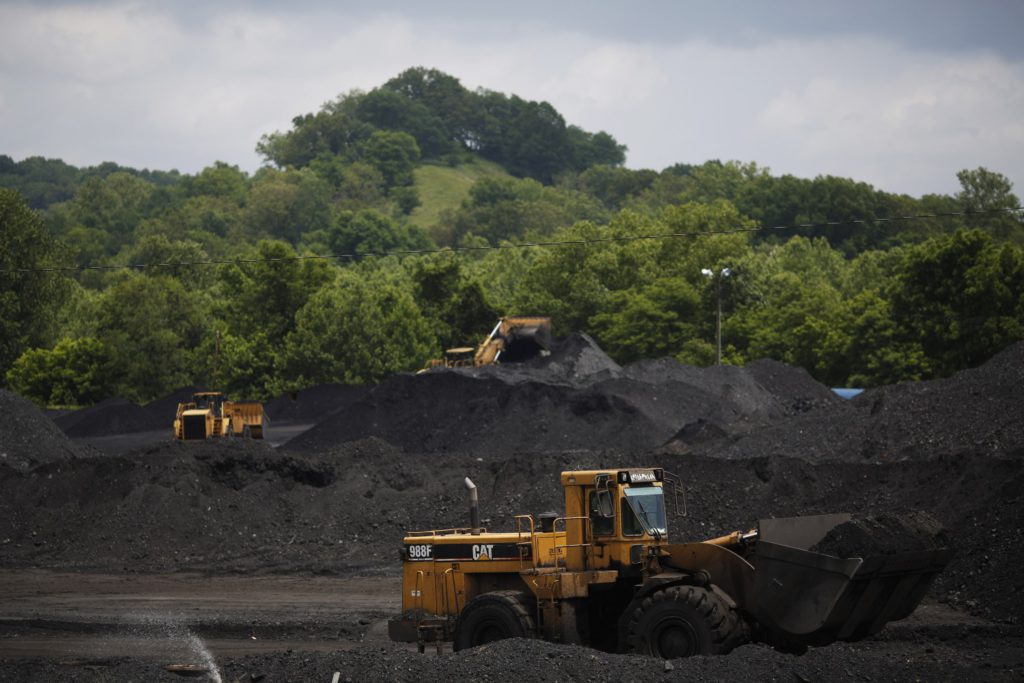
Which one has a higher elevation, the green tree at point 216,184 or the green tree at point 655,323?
the green tree at point 216,184

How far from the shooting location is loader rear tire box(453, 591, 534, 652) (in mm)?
16391

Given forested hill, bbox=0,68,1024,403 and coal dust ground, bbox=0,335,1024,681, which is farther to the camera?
forested hill, bbox=0,68,1024,403

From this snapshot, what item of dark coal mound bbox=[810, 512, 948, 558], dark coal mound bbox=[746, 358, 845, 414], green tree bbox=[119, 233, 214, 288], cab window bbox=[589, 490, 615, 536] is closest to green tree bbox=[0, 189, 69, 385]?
green tree bbox=[119, 233, 214, 288]

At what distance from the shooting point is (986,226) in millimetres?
91750

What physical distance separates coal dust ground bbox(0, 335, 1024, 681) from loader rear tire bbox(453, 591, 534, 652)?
92 centimetres

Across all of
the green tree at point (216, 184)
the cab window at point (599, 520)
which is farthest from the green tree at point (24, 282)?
the green tree at point (216, 184)

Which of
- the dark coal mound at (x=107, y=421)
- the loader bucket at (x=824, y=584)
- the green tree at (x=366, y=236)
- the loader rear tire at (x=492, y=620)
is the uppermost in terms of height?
the green tree at (x=366, y=236)

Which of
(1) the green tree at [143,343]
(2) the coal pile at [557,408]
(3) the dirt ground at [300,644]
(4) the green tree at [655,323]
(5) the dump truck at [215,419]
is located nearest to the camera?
(3) the dirt ground at [300,644]

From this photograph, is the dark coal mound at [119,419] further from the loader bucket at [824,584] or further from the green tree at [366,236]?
the green tree at [366,236]

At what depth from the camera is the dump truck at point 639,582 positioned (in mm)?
15055

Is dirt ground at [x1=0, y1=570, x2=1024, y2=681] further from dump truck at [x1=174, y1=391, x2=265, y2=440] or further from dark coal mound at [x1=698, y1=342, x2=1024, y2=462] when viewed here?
dump truck at [x1=174, y1=391, x2=265, y2=440]

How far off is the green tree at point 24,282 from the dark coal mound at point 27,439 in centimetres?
2861

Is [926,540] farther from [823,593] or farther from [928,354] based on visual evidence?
[928,354]

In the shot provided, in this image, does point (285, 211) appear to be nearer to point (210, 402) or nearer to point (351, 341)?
point (351, 341)
